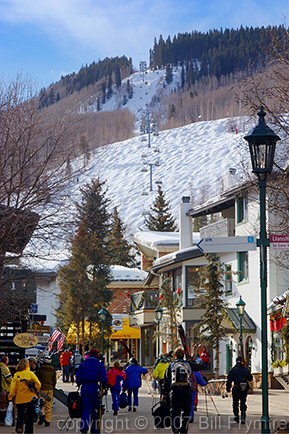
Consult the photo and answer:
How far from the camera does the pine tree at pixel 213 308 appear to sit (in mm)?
35812

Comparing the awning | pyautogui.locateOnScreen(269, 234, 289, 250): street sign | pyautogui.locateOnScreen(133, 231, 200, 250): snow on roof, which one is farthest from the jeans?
pyautogui.locateOnScreen(133, 231, 200, 250): snow on roof

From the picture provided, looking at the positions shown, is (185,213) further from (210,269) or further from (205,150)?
(205,150)

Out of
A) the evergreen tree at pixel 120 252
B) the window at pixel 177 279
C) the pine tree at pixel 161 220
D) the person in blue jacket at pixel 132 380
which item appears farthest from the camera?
the pine tree at pixel 161 220

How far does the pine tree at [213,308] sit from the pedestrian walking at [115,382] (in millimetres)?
13740

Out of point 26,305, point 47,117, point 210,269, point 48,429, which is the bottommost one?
point 48,429

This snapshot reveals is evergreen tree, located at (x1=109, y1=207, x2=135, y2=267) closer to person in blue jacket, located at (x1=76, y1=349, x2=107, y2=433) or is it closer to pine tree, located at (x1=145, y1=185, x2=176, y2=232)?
pine tree, located at (x1=145, y1=185, x2=176, y2=232)

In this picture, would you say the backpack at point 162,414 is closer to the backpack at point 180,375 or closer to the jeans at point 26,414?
the backpack at point 180,375

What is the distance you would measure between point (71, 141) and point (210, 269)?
16.7m

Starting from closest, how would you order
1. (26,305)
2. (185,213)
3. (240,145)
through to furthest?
(240,145) → (26,305) → (185,213)

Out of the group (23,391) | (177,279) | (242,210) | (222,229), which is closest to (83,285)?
(177,279)

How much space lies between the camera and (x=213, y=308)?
36.1m

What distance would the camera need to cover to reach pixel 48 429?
18.2 metres

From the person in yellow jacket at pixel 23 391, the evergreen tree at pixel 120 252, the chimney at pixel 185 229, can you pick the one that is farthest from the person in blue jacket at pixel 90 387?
the evergreen tree at pixel 120 252

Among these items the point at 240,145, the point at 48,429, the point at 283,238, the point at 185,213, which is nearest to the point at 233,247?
the point at 283,238
